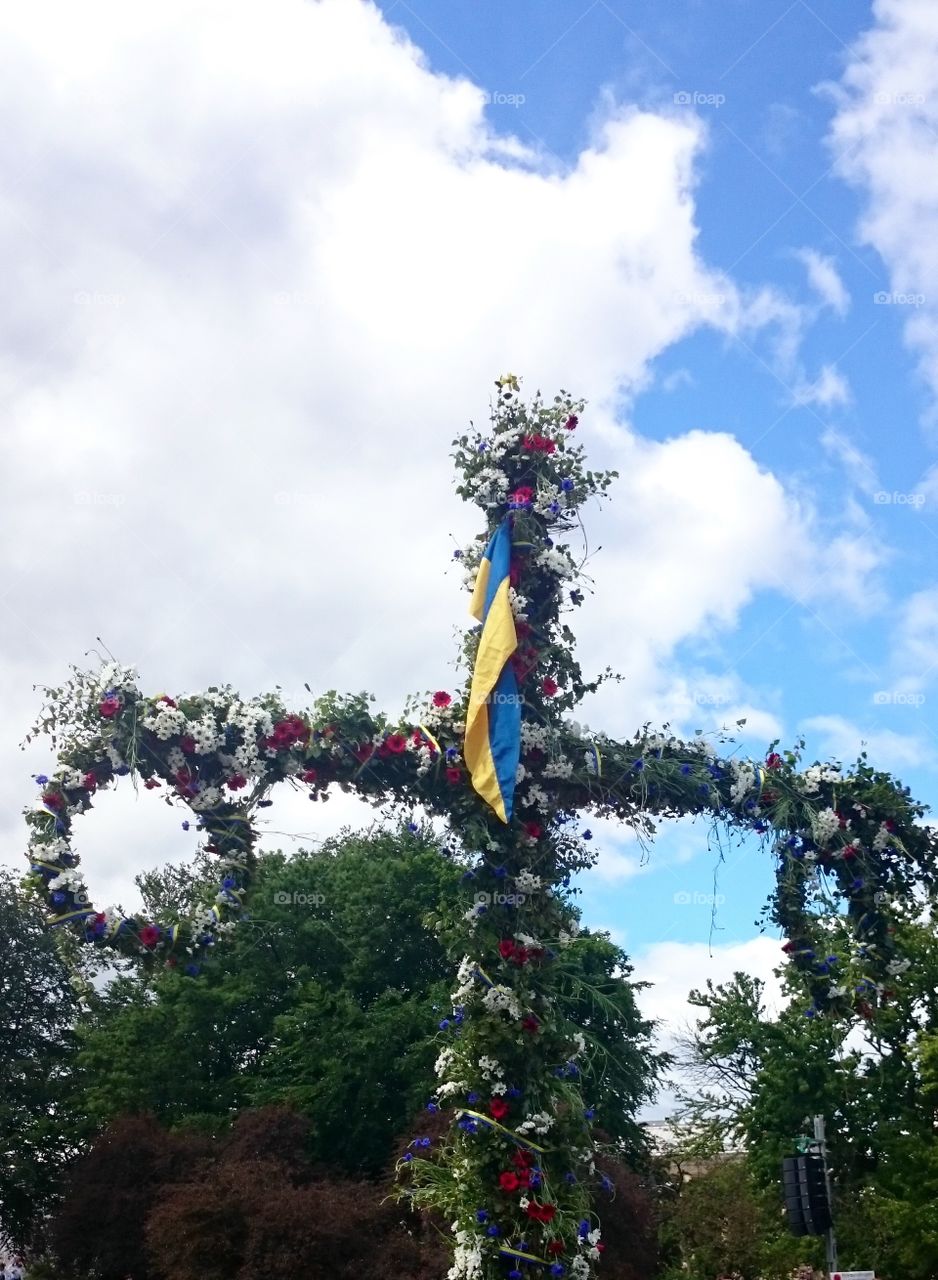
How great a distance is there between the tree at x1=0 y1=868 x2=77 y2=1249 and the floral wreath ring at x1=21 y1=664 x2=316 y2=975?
56.0ft

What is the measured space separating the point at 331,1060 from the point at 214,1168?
4567 mm

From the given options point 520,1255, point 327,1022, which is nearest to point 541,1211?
point 520,1255

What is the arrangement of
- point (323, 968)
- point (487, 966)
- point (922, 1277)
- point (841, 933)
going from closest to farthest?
point (487, 966) → point (841, 933) → point (922, 1277) → point (323, 968)

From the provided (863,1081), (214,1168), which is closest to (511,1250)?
(214,1168)

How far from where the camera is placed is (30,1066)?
27.2 metres

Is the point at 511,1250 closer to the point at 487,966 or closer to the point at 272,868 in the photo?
the point at 487,966

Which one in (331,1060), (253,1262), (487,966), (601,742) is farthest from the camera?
(331,1060)

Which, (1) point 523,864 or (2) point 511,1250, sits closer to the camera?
(2) point 511,1250

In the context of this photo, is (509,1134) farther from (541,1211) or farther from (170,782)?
(170,782)

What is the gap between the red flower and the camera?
8.91 m

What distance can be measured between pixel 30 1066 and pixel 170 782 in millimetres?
20072

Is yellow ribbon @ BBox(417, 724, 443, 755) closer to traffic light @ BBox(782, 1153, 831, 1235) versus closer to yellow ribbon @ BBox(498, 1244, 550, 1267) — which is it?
yellow ribbon @ BBox(498, 1244, 550, 1267)

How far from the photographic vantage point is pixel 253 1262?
16.1m

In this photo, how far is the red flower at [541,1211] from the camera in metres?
8.91
